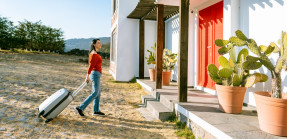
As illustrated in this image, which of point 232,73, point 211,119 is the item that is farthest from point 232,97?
point 211,119

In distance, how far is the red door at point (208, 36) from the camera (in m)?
5.05

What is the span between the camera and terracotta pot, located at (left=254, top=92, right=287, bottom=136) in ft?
7.51

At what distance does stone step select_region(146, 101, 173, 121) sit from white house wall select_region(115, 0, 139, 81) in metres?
4.91

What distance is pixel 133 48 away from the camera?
31.7ft

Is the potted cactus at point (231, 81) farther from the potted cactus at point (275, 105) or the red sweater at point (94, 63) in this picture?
the red sweater at point (94, 63)

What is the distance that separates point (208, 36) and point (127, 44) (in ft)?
15.9

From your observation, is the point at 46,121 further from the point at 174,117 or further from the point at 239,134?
the point at 239,134

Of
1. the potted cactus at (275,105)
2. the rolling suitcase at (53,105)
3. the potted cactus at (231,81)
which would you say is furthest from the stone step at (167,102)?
the rolling suitcase at (53,105)

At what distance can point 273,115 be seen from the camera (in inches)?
92.7

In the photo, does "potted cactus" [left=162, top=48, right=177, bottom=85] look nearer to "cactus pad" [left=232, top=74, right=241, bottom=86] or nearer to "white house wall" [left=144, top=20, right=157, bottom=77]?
"white house wall" [left=144, top=20, right=157, bottom=77]

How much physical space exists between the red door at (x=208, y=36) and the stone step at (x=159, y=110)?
1.69 meters

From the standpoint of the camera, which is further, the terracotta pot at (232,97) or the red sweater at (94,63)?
the red sweater at (94,63)

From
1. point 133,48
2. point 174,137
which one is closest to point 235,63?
point 174,137

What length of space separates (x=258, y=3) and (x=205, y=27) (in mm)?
2029
